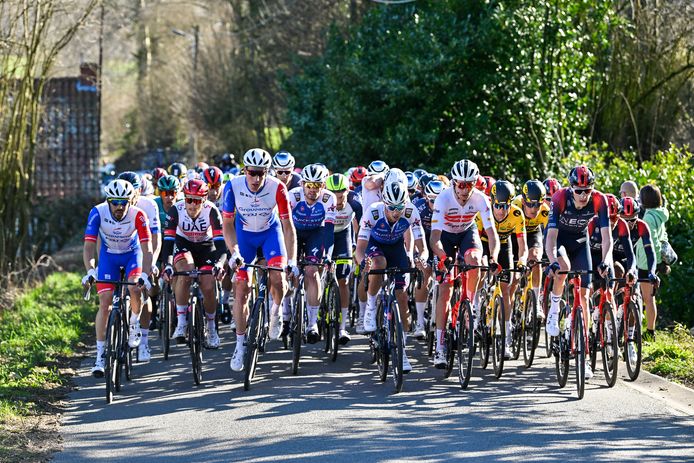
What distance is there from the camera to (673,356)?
12000 millimetres

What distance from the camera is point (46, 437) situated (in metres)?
8.79

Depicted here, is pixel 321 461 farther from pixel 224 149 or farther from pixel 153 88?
pixel 153 88

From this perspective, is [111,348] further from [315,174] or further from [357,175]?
[357,175]

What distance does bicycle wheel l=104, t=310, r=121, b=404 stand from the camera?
996 cm

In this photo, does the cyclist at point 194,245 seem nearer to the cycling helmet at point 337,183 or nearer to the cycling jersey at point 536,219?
the cycling helmet at point 337,183

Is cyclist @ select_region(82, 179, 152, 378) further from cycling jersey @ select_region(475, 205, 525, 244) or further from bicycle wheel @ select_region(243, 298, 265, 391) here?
cycling jersey @ select_region(475, 205, 525, 244)

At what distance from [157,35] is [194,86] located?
34.1 ft

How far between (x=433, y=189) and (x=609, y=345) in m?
3.49

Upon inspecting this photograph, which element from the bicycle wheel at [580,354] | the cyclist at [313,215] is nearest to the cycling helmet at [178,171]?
the cyclist at [313,215]

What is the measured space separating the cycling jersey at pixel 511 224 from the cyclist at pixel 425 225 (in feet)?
2.46

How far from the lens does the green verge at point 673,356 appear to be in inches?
439

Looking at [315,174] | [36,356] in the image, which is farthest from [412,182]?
[36,356]

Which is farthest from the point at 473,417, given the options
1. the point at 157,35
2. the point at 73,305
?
the point at 157,35

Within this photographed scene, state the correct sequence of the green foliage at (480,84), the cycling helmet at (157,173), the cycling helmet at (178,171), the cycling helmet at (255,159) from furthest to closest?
the green foliage at (480,84)
the cycling helmet at (178,171)
the cycling helmet at (157,173)
the cycling helmet at (255,159)
